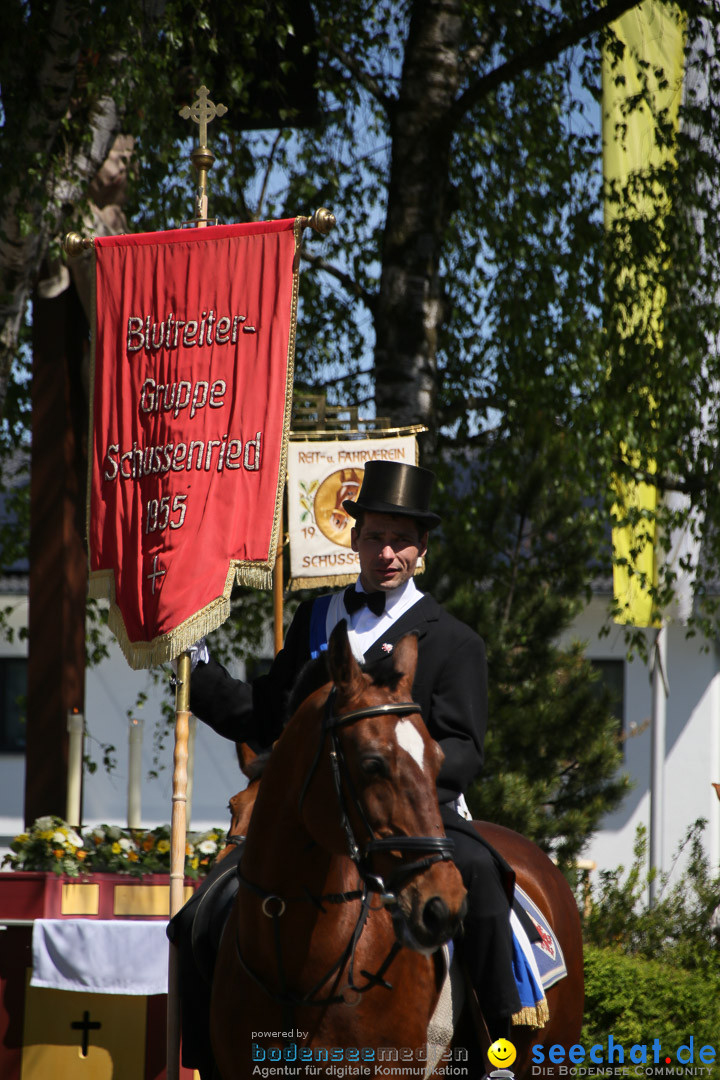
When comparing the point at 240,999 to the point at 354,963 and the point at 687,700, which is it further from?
the point at 687,700

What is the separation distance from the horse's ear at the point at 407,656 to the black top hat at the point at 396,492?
734 millimetres

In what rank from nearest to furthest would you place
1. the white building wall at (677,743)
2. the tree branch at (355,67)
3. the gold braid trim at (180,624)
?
the gold braid trim at (180,624) → the tree branch at (355,67) → the white building wall at (677,743)

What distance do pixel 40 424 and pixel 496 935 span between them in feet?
20.8

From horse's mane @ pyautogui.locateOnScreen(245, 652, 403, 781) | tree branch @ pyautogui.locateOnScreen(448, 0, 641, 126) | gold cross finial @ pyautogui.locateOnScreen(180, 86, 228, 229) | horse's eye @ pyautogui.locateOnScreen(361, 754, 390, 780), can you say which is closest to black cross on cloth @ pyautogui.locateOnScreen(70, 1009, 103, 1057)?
horse's mane @ pyautogui.locateOnScreen(245, 652, 403, 781)

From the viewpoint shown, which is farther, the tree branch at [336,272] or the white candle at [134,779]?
the tree branch at [336,272]

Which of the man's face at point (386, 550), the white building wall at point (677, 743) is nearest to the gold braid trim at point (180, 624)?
the man's face at point (386, 550)

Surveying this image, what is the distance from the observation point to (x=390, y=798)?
2.96 metres

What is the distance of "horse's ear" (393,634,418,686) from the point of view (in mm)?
3257

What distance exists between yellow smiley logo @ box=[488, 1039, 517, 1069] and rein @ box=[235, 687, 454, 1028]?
2.20 ft

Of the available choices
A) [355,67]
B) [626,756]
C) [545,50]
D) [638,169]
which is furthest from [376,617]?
[626,756]

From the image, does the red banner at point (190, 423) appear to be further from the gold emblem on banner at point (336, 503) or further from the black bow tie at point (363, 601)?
the gold emblem on banner at point (336, 503)

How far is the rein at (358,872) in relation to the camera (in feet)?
9.44

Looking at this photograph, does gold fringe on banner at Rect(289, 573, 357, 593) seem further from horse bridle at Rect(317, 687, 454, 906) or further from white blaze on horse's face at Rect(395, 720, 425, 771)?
white blaze on horse's face at Rect(395, 720, 425, 771)

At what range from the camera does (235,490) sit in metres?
5.44
